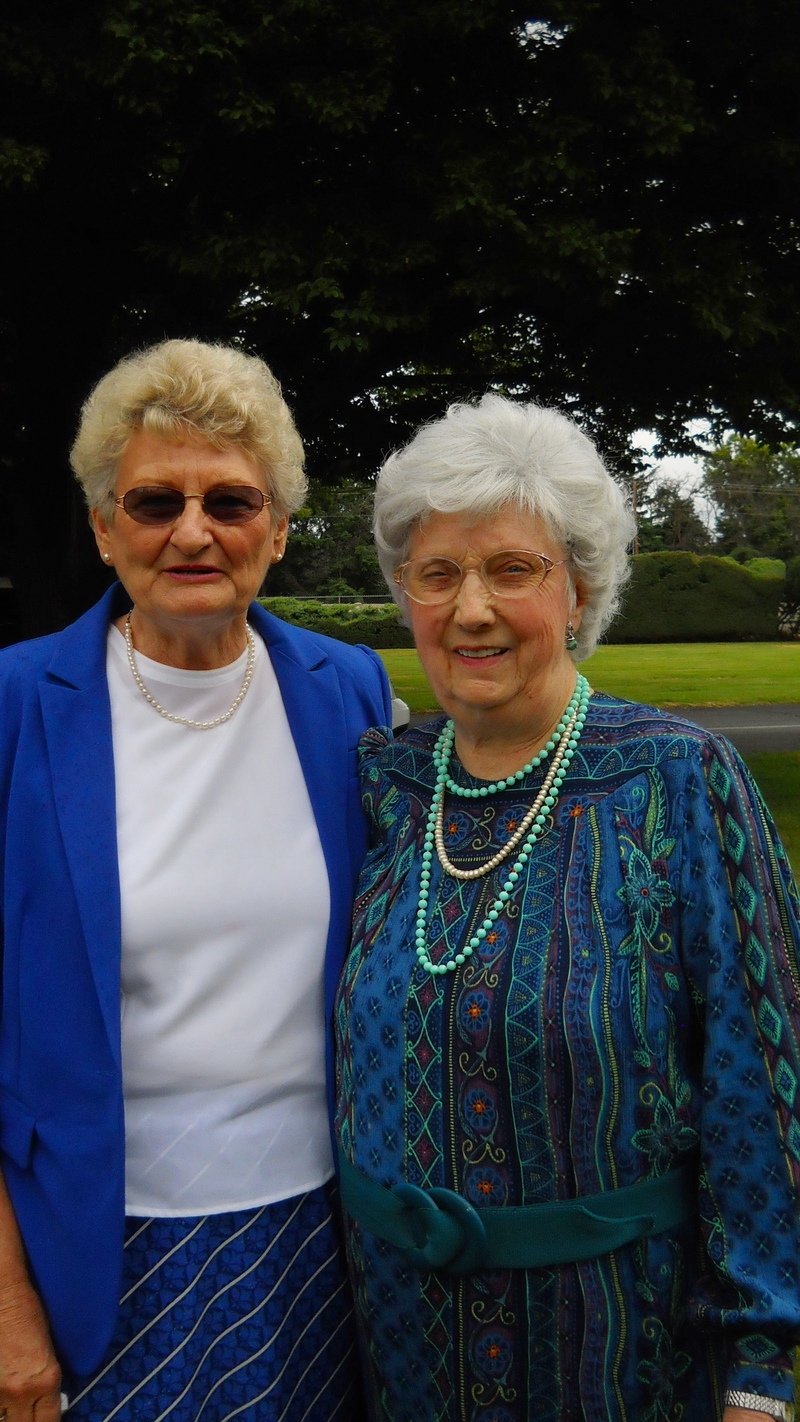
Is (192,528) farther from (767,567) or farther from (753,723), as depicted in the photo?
(767,567)

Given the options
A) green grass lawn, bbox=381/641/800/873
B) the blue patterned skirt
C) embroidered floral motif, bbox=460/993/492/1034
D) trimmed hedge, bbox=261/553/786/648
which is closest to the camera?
embroidered floral motif, bbox=460/993/492/1034

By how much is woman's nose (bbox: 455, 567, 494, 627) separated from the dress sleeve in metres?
0.52

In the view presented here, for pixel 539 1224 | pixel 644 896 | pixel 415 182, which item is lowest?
pixel 539 1224

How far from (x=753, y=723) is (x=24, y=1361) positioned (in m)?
16.8

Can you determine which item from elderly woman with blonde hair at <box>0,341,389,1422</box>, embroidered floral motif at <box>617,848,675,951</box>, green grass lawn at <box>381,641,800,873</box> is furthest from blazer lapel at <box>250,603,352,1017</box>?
green grass lawn at <box>381,641,800,873</box>

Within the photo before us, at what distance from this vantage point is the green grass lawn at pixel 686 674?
21359mm

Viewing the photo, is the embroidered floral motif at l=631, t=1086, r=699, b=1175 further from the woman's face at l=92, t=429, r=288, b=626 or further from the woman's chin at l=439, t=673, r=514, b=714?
the woman's face at l=92, t=429, r=288, b=626

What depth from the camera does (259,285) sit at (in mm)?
8727

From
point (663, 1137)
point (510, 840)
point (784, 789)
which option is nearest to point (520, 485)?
point (510, 840)

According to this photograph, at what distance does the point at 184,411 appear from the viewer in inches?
88.7

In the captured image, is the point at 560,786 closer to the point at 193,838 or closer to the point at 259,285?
the point at 193,838

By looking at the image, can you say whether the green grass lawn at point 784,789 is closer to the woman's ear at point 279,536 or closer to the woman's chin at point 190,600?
the woman's ear at point 279,536

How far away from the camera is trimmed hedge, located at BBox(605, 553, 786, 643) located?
4081 cm

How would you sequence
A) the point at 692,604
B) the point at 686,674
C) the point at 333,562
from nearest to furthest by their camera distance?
the point at 686,674
the point at 692,604
the point at 333,562
